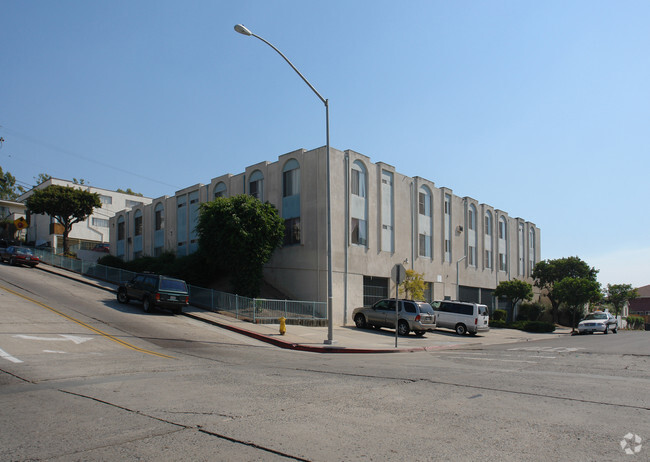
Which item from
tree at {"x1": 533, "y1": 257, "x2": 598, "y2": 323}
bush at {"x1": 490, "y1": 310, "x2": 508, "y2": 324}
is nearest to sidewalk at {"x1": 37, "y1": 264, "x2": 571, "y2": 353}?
bush at {"x1": 490, "y1": 310, "x2": 508, "y2": 324}

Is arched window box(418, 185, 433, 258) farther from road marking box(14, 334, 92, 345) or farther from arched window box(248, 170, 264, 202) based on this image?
road marking box(14, 334, 92, 345)

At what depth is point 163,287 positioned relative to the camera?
23.0 meters

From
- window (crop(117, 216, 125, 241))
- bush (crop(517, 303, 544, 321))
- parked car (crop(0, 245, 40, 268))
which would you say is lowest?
bush (crop(517, 303, 544, 321))

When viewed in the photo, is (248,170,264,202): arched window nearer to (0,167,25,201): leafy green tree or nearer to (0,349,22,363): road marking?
(0,349,22,363): road marking

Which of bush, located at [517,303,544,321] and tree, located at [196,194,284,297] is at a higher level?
tree, located at [196,194,284,297]

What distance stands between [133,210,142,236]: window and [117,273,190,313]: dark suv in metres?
24.7

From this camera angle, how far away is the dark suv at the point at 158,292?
22.7 metres

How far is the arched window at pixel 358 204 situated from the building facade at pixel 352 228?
0.06 m

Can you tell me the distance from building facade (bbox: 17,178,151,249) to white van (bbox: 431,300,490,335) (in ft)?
154

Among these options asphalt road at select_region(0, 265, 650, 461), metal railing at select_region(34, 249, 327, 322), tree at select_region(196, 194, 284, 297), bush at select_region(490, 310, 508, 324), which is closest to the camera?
asphalt road at select_region(0, 265, 650, 461)

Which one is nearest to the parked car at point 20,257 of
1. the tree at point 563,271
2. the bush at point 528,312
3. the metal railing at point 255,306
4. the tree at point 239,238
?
the metal railing at point 255,306

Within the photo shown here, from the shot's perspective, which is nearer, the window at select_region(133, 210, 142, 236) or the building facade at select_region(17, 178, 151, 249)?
the window at select_region(133, 210, 142, 236)

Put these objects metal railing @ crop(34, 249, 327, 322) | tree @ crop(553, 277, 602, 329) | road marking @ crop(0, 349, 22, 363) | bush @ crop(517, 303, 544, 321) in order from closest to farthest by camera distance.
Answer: road marking @ crop(0, 349, 22, 363), metal railing @ crop(34, 249, 327, 322), tree @ crop(553, 277, 602, 329), bush @ crop(517, 303, 544, 321)

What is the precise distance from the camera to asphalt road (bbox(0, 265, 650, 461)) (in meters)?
5.08
